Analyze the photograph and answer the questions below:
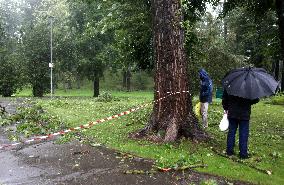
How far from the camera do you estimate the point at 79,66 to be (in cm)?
4528

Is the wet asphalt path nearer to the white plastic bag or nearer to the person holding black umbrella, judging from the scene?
the person holding black umbrella

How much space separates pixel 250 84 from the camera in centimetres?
914

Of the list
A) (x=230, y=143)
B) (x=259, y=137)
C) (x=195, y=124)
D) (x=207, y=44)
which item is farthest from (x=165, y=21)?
(x=207, y=44)

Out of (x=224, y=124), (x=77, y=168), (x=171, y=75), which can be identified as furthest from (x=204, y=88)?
(x=77, y=168)

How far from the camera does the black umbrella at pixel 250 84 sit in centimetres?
905

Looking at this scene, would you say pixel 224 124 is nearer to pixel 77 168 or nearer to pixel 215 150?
pixel 215 150

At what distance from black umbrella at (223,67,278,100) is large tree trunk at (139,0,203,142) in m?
1.77

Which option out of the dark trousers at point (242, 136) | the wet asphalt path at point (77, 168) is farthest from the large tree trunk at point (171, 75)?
the wet asphalt path at point (77, 168)

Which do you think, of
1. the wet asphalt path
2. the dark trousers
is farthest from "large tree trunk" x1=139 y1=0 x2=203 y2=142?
the wet asphalt path

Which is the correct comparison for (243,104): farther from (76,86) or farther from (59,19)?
(76,86)

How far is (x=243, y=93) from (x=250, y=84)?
10.8 inches

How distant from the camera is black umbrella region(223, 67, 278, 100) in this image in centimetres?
905

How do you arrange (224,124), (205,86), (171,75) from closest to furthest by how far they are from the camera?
(224,124), (171,75), (205,86)

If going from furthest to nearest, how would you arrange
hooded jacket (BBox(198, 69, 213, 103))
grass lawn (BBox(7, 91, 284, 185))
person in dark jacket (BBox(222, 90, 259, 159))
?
hooded jacket (BBox(198, 69, 213, 103)) < person in dark jacket (BBox(222, 90, 259, 159)) < grass lawn (BBox(7, 91, 284, 185))
